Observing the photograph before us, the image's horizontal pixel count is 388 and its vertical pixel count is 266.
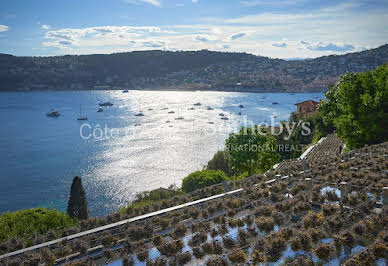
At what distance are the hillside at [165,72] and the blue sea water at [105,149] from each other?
69.7 ft

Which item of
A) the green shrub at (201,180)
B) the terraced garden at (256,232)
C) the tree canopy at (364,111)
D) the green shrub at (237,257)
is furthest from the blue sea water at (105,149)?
the green shrub at (237,257)

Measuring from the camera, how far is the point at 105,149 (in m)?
41.2

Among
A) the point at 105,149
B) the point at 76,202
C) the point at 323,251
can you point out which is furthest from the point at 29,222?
the point at 105,149

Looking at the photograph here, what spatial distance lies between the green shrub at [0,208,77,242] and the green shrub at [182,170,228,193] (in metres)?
7.00

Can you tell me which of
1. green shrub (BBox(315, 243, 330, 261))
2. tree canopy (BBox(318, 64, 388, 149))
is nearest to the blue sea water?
tree canopy (BBox(318, 64, 388, 149))

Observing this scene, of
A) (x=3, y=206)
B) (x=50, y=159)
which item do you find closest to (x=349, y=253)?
(x=3, y=206)

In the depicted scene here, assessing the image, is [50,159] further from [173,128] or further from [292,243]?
[292,243]

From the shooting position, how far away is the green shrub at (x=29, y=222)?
25.6ft

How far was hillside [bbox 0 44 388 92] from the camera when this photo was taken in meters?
93.9

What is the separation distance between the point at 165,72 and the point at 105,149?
68.0m

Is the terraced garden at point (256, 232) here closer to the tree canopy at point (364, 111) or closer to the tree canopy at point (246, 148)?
the tree canopy at point (364, 111)

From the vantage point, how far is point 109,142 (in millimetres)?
44750

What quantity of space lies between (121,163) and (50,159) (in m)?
8.09

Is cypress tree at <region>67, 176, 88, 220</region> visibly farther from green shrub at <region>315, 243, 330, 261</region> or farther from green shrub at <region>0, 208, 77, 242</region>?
green shrub at <region>315, 243, 330, 261</region>
